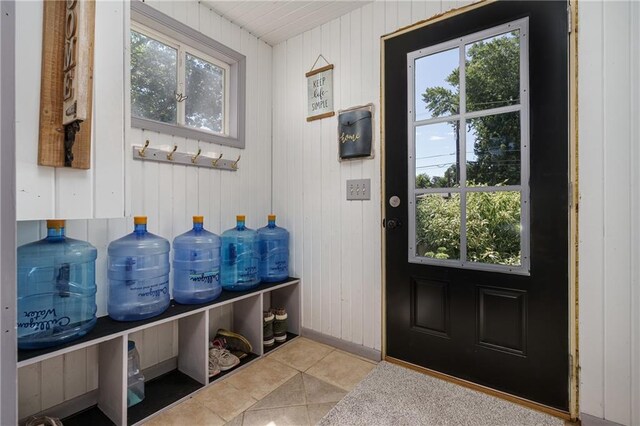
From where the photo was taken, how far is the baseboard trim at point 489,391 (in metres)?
1.44

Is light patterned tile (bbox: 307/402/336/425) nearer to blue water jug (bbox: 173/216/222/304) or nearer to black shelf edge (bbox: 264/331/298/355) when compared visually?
black shelf edge (bbox: 264/331/298/355)

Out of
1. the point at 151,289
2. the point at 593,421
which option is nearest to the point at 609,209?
the point at 593,421

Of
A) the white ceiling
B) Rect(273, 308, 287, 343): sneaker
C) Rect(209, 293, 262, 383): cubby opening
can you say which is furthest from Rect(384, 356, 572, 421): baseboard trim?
the white ceiling

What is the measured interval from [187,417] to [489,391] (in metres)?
1.57

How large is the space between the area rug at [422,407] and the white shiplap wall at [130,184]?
113 cm

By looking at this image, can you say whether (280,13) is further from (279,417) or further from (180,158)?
(279,417)

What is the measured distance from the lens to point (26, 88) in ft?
2.94

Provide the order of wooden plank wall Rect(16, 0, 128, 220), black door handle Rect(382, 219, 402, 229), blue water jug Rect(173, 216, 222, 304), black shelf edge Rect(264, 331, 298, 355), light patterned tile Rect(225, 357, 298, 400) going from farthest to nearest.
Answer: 1. black shelf edge Rect(264, 331, 298, 355)
2. black door handle Rect(382, 219, 402, 229)
3. blue water jug Rect(173, 216, 222, 304)
4. light patterned tile Rect(225, 357, 298, 400)
5. wooden plank wall Rect(16, 0, 128, 220)

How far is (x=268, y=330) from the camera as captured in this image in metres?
2.19

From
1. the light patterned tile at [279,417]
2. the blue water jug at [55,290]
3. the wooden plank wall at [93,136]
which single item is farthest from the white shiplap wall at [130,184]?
the light patterned tile at [279,417]

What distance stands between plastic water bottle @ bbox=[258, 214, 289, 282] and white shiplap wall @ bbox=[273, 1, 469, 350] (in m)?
0.10

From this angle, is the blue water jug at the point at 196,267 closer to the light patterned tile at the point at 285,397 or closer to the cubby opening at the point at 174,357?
the cubby opening at the point at 174,357

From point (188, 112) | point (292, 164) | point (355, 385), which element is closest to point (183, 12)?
point (188, 112)

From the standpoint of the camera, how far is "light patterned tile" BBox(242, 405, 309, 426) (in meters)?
1.42
